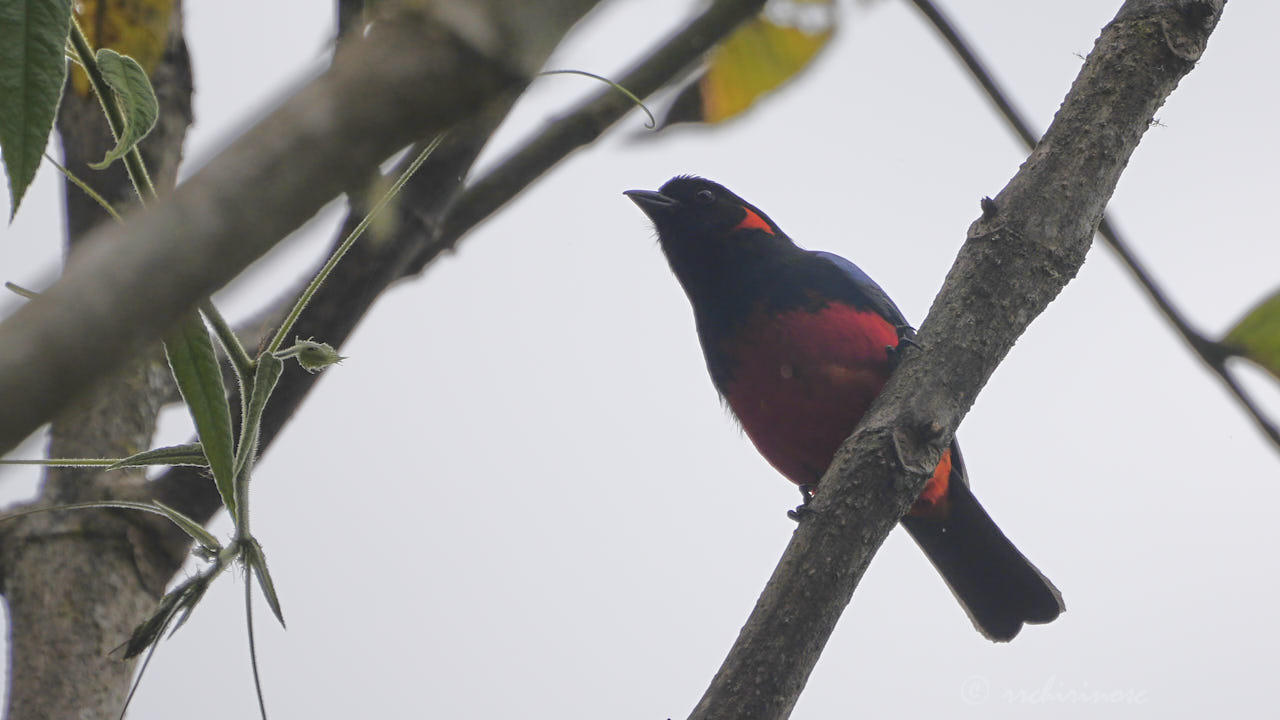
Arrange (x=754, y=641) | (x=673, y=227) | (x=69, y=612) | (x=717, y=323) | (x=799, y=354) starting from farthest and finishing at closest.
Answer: (x=673, y=227), (x=717, y=323), (x=799, y=354), (x=69, y=612), (x=754, y=641)

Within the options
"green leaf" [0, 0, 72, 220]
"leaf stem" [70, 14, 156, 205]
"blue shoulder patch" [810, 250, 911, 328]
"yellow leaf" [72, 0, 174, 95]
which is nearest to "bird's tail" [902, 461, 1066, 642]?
"blue shoulder patch" [810, 250, 911, 328]

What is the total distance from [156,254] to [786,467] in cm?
373

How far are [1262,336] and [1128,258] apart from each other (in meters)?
0.28

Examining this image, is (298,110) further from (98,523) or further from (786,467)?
(786,467)

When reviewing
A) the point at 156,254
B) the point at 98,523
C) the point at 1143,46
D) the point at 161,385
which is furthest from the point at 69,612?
the point at 1143,46

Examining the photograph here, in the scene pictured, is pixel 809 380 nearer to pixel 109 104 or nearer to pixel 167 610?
pixel 167 610

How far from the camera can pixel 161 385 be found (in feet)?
8.46

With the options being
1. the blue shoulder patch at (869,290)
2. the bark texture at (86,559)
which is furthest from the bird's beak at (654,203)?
the bark texture at (86,559)

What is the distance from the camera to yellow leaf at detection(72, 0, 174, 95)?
1.91 m

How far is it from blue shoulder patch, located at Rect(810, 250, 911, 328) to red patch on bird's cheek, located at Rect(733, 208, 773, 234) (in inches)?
9.2

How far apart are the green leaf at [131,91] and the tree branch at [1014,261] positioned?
1307mm

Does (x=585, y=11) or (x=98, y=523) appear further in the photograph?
(x=98, y=523)

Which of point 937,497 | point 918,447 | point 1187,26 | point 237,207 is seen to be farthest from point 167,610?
point 937,497

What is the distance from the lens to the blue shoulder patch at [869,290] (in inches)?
159
